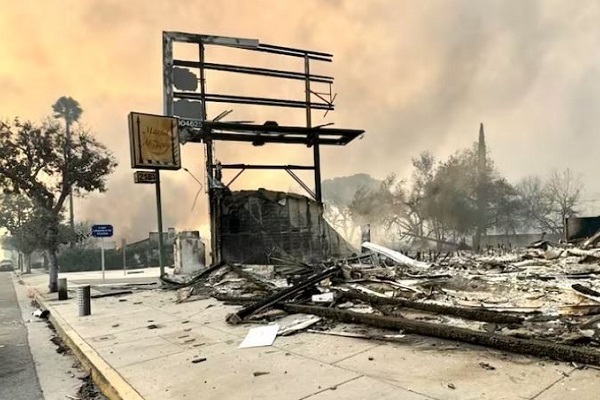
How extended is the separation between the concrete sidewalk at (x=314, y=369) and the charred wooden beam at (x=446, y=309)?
0.78 metres

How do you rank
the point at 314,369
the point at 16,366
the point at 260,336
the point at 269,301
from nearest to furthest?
the point at 314,369 → the point at 260,336 → the point at 16,366 → the point at 269,301

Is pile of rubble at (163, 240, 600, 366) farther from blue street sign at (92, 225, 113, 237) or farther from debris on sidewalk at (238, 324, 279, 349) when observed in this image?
blue street sign at (92, 225, 113, 237)

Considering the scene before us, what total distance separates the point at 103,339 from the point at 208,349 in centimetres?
239

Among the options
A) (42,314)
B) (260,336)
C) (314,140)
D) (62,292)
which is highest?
(314,140)

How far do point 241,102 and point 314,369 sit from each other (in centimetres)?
1760

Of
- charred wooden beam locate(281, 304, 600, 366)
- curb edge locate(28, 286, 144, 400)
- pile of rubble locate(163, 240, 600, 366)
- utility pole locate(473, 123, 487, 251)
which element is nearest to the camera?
charred wooden beam locate(281, 304, 600, 366)

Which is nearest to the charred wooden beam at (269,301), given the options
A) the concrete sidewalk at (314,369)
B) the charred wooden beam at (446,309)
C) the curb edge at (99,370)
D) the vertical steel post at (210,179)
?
the concrete sidewalk at (314,369)

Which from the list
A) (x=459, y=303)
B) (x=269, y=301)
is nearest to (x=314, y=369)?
(x=459, y=303)

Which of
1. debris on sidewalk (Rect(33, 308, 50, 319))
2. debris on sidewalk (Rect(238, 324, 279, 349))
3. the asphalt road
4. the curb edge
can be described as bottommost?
debris on sidewalk (Rect(33, 308, 50, 319))

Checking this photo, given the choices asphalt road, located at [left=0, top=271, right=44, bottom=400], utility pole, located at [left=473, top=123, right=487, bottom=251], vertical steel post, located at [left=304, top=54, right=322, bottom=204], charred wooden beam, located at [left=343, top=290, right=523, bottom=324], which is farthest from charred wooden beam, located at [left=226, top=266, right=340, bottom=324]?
utility pole, located at [left=473, top=123, right=487, bottom=251]

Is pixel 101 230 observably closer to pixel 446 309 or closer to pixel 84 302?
pixel 84 302

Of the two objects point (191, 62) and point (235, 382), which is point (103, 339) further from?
point (191, 62)

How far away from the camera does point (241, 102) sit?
20953 mm

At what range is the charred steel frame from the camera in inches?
747
